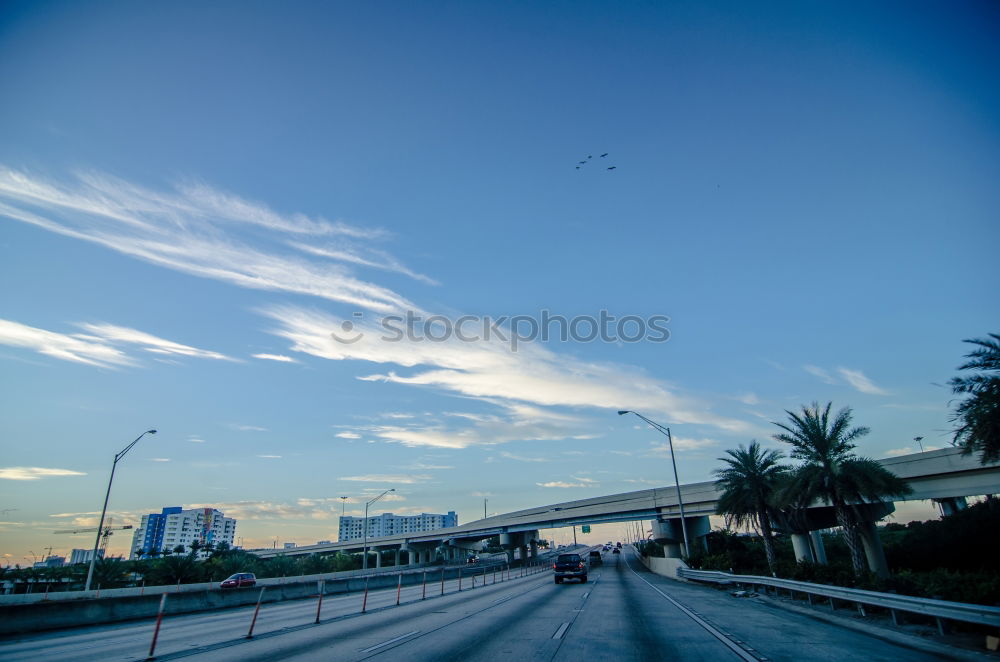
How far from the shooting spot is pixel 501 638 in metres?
→ 12.5

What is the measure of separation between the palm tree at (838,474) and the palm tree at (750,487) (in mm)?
8522

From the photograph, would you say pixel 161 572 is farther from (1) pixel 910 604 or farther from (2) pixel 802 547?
(2) pixel 802 547

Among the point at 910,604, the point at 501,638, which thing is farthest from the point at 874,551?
the point at 501,638

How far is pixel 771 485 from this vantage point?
37125 millimetres

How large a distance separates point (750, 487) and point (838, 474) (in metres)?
11.4

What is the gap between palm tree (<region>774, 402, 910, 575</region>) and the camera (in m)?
26.5

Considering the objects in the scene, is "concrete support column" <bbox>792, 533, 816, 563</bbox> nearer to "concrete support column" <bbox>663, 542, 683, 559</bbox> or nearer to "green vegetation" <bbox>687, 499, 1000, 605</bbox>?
"green vegetation" <bbox>687, 499, 1000, 605</bbox>

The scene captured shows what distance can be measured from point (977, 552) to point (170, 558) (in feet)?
228

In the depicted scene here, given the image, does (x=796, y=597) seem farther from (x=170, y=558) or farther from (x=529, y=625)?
(x=170, y=558)

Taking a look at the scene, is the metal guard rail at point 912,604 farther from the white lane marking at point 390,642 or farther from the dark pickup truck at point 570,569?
the dark pickup truck at point 570,569

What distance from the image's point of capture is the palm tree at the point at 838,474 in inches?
1044

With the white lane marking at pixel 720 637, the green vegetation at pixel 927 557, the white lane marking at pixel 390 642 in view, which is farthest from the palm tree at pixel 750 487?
the white lane marking at pixel 390 642

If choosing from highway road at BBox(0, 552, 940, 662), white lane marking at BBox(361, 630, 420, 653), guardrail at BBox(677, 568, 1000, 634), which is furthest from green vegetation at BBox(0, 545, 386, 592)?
guardrail at BBox(677, 568, 1000, 634)

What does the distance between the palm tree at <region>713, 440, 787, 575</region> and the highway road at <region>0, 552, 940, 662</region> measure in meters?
19.5
